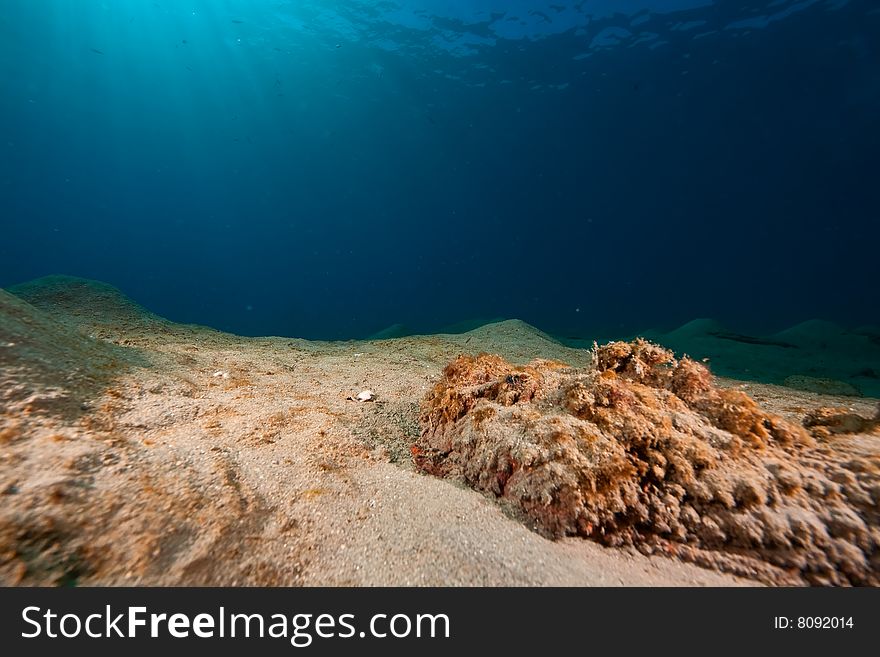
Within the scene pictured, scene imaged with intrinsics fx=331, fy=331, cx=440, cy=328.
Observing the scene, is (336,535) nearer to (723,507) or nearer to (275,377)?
(723,507)

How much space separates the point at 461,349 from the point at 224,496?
6774 mm

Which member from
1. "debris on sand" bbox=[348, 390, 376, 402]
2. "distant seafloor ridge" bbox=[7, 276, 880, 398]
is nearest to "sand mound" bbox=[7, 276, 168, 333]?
"distant seafloor ridge" bbox=[7, 276, 880, 398]

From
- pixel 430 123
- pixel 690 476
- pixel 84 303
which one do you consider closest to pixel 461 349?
pixel 690 476

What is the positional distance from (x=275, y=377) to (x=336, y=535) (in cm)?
394

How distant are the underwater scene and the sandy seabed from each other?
21mm

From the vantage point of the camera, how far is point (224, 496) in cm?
217

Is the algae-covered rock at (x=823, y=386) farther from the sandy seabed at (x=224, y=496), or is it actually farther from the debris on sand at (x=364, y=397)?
the debris on sand at (x=364, y=397)

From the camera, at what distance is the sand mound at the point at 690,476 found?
1.75m

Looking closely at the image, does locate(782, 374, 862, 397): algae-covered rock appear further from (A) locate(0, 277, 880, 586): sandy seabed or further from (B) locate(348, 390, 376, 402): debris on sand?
(B) locate(348, 390, 376, 402): debris on sand

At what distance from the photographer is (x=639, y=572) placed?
5.85 feet

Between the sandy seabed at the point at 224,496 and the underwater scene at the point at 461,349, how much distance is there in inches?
0.8

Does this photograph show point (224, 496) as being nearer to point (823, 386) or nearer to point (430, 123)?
Result: point (823, 386)

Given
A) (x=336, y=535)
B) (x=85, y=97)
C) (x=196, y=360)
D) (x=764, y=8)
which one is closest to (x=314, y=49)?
(x=764, y=8)

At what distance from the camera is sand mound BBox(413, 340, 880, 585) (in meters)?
1.75
